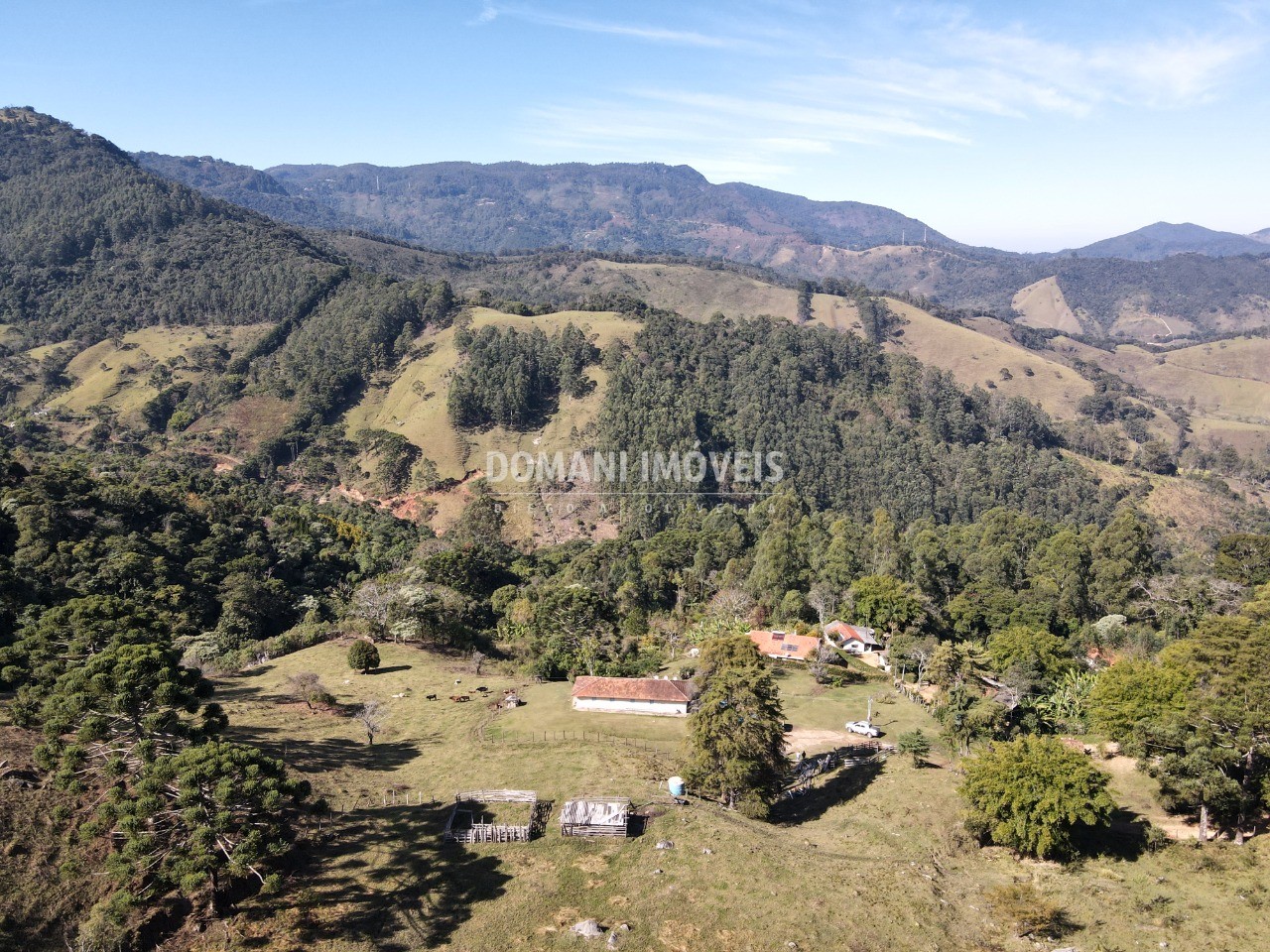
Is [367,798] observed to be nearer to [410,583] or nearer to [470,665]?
[470,665]

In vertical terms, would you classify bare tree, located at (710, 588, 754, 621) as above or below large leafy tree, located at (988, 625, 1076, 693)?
below

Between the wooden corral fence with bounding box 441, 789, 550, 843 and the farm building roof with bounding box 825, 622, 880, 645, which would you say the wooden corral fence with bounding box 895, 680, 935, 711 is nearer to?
the farm building roof with bounding box 825, 622, 880, 645

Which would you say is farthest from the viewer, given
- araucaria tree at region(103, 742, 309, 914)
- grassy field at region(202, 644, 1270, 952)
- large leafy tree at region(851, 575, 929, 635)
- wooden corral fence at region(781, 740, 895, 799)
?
large leafy tree at region(851, 575, 929, 635)

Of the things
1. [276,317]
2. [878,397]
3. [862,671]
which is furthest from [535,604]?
[276,317]

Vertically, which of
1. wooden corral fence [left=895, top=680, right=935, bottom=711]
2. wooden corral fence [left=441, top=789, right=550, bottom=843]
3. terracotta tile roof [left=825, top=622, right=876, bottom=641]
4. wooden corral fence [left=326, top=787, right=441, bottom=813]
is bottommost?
wooden corral fence [left=895, top=680, right=935, bottom=711]

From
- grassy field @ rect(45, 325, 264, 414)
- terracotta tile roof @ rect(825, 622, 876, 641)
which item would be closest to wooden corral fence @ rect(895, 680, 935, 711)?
terracotta tile roof @ rect(825, 622, 876, 641)

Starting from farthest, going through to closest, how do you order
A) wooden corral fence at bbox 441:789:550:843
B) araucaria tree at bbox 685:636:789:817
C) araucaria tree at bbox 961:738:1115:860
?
araucaria tree at bbox 685:636:789:817 → wooden corral fence at bbox 441:789:550:843 → araucaria tree at bbox 961:738:1115:860

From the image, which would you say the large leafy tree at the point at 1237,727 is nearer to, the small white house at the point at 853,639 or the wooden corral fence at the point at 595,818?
the wooden corral fence at the point at 595,818
